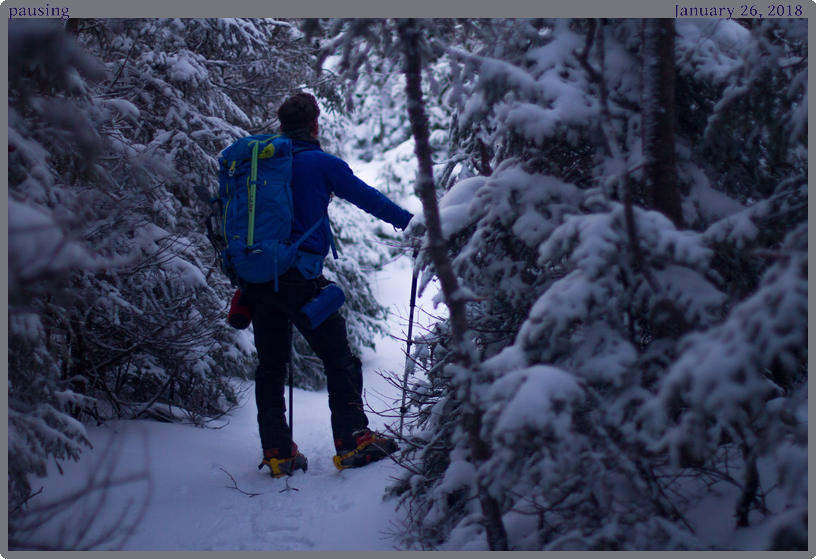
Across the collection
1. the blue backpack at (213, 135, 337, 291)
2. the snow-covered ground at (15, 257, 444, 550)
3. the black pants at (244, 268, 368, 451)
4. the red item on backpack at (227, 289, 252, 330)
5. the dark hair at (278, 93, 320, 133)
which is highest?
the dark hair at (278, 93, 320, 133)

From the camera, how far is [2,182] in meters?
2.03

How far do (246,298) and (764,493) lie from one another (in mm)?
2905

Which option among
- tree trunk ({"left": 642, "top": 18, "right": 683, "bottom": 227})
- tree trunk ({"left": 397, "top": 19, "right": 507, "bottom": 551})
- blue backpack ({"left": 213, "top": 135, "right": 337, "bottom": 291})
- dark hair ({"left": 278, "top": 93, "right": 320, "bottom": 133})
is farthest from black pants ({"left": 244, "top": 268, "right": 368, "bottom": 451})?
tree trunk ({"left": 642, "top": 18, "right": 683, "bottom": 227})

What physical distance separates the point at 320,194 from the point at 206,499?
77.9 inches

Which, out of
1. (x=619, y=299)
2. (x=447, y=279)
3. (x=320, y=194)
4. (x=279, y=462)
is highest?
(x=320, y=194)

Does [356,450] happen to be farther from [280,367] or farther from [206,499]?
[206,499]

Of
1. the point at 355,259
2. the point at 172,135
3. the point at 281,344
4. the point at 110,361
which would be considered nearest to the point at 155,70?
the point at 172,135

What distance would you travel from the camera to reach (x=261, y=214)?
3.07 meters

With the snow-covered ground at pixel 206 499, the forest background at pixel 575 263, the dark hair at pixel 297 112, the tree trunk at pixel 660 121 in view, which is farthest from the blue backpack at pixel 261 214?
the tree trunk at pixel 660 121

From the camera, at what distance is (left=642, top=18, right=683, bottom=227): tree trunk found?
2.21 m

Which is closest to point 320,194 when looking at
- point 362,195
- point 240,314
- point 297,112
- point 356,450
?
point 362,195

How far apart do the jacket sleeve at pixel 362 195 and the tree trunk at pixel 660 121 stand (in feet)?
4.45

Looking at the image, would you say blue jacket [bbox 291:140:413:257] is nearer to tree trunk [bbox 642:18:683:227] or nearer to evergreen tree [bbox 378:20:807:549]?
evergreen tree [bbox 378:20:807:549]

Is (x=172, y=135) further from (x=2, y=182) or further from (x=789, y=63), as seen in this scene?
(x=789, y=63)
